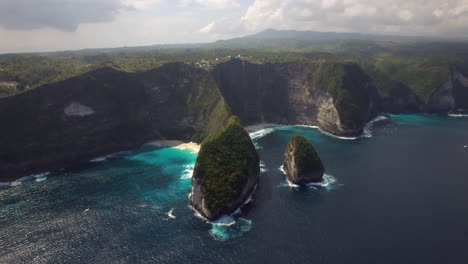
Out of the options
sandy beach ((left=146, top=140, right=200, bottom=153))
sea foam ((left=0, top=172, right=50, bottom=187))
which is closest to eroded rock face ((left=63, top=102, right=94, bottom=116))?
sea foam ((left=0, top=172, right=50, bottom=187))

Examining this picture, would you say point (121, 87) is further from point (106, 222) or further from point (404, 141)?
point (404, 141)

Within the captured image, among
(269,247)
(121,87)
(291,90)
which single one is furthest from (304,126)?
(269,247)

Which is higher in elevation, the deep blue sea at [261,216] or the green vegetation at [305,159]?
the green vegetation at [305,159]

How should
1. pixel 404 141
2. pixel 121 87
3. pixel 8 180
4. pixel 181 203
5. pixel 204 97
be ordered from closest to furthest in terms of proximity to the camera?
pixel 181 203
pixel 8 180
pixel 404 141
pixel 121 87
pixel 204 97

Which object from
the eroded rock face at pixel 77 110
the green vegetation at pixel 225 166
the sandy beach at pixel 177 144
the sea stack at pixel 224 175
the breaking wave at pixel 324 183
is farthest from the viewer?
the sandy beach at pixel 177 144

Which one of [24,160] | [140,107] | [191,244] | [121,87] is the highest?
[121,87]

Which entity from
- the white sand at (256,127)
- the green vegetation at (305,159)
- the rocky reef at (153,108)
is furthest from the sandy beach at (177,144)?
the green vegetation at (305,159)

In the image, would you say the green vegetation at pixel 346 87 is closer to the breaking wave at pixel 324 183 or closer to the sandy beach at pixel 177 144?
the breaking wave at pixel 324 183
